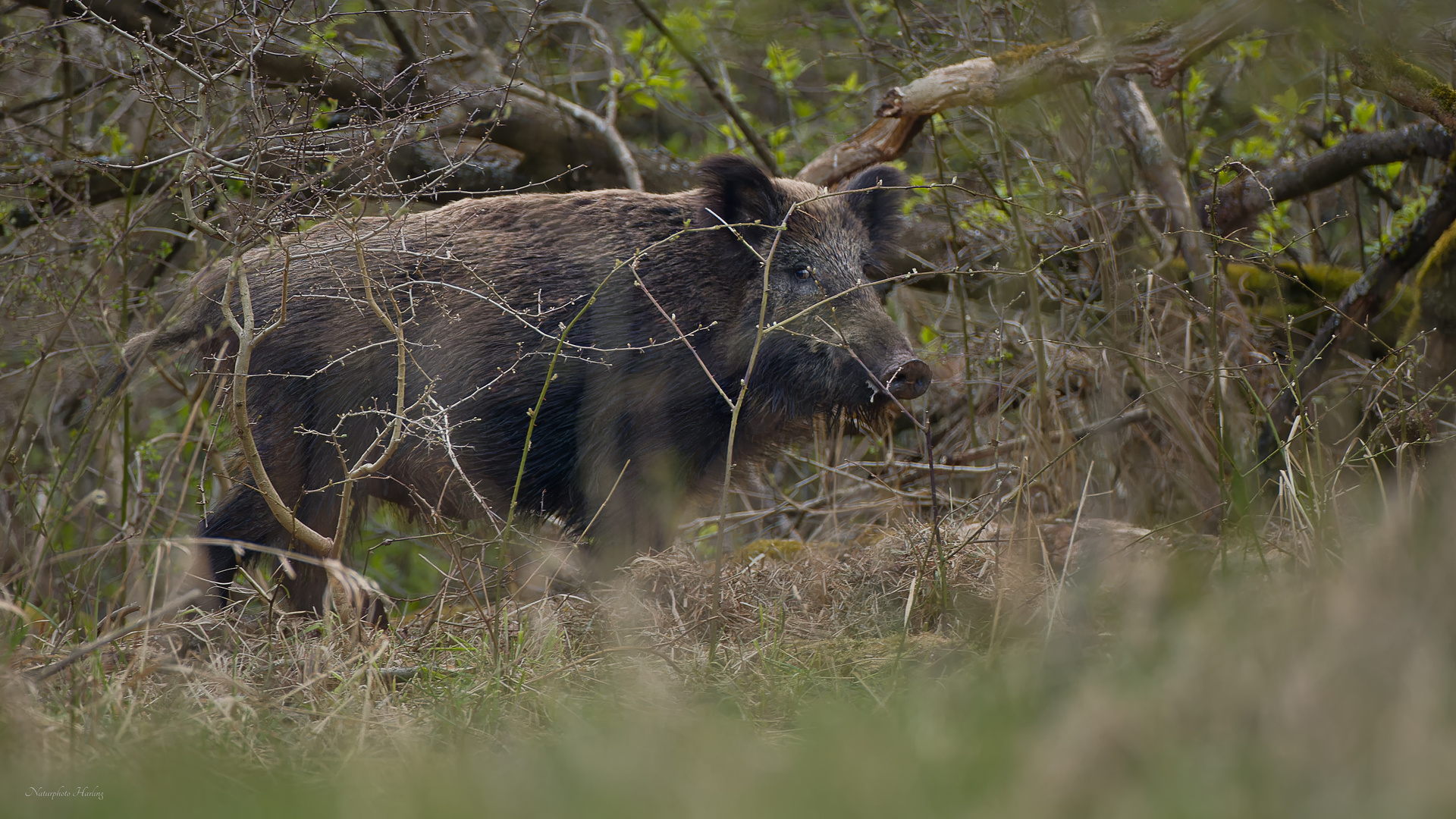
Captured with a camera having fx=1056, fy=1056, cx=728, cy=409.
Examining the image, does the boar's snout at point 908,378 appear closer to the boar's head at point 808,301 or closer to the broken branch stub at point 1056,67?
the boar's head at point 808,301

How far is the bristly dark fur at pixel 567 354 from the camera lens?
4305 mm

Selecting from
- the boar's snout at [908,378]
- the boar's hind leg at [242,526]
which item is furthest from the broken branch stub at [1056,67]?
the boar's hind leg at [242,526]

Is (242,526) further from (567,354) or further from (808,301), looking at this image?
(808,301)

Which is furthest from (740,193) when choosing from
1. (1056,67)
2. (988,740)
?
(988,740)

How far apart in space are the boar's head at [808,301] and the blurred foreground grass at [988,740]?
2021 mm

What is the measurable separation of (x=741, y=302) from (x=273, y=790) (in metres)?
3.18

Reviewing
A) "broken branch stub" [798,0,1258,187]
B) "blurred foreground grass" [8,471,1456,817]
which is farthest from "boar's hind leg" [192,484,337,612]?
"broken branch stub" [798,0,1258,187]

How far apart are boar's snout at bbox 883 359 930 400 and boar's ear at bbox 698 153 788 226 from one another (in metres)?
0.94

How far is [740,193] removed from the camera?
4766 millimetres

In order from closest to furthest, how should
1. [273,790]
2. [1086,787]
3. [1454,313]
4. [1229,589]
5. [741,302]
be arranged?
[1086,787] < [273,790] < [1229,589] < [1454,313] < [741,302]

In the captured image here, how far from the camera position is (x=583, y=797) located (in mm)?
1642

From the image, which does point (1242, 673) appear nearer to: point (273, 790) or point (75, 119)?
point (273, 790)

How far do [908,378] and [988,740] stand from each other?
2773mm

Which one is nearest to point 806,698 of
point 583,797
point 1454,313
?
point 583,797
